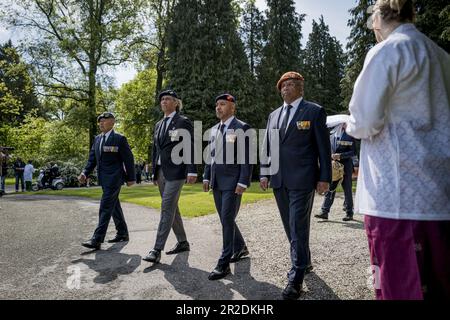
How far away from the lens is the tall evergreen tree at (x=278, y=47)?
36.7m

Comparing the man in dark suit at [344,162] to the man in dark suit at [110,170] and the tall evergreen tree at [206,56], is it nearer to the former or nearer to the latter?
the man in dark suit at [110,170]

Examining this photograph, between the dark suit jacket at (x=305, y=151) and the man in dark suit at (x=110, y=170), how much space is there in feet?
11.4

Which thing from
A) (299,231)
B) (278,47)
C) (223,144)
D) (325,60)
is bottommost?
(299,231)

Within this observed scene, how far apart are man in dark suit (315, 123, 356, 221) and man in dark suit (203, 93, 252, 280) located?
3963 millimetres

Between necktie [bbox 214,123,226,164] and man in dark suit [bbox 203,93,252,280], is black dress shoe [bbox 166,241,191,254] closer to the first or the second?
man in dark suit [bbox 203,93,252,280]

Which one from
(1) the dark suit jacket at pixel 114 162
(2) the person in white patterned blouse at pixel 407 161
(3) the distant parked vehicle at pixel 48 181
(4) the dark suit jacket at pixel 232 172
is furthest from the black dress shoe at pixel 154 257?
(3) the distant parked vehicle at pixel 48 181

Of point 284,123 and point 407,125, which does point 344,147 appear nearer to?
point 284,123

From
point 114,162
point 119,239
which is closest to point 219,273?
point 119,239

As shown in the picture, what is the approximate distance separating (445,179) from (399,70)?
723 millimetres

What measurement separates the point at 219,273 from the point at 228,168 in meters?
1.39

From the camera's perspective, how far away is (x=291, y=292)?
12.3 feet

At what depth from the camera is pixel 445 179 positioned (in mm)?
2240

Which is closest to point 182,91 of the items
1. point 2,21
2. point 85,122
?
point 85,122
